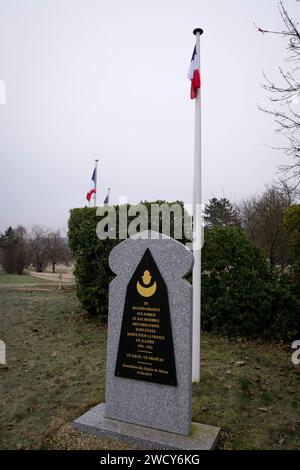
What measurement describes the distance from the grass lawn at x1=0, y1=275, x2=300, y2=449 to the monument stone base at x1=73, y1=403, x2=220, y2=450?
0.10 metres

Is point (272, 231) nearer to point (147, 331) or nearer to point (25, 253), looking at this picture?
point (147, 331)

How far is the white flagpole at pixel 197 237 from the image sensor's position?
212 inches

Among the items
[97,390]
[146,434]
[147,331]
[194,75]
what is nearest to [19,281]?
[97,390]

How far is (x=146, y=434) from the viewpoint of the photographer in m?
3.91

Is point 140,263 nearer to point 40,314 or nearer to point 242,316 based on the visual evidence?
point 242,316

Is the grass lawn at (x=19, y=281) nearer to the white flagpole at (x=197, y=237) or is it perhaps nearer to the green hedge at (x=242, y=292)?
the green hedge at (x=242, y=292)

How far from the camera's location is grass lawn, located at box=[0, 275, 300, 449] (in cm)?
412

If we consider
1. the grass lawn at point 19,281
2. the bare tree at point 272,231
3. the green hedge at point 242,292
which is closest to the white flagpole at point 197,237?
the green hedge at point 242,292

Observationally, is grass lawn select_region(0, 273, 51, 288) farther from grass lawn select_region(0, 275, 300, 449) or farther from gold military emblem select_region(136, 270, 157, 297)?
gold military emblem select_region(136, 270, 157, 297)

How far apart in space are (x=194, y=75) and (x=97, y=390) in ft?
16.4

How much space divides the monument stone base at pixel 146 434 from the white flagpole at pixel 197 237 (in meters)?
1.32
